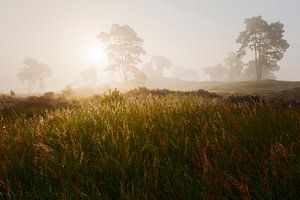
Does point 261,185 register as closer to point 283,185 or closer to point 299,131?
point 283,185

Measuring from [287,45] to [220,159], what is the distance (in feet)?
216

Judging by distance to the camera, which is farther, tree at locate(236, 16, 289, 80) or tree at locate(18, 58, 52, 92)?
tree at locate(18, 58, 52, 92)

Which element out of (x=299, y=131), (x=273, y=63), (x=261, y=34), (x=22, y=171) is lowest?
(x=22, y=171)

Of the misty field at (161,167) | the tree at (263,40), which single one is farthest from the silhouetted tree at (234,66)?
the misty field at (161,167)

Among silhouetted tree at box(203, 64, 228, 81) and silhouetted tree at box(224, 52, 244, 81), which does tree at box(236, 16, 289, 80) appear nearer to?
Result: silhouetted tree at box(224, 52, 244, 81)

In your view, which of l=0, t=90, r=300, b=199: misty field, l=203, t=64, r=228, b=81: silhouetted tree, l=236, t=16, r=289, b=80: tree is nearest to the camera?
l=0, t=90, r=300, b=199: misty field

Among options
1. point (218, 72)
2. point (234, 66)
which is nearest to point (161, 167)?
point (234, 66)

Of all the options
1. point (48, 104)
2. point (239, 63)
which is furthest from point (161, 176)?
point (239, 63)

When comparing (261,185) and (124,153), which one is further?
(124,153)

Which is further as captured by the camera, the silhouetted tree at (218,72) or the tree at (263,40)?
the silhouetted tree at (218,72)

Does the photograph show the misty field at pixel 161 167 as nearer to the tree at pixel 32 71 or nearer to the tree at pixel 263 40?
the tree at pixel 263 40

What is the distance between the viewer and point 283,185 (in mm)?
3094

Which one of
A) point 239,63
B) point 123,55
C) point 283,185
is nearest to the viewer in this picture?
point 283,185

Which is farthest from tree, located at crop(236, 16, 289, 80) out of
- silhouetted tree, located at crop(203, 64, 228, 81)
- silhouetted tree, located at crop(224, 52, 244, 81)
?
silhouetted tree, located at crop(203, 64, 228, 81)
